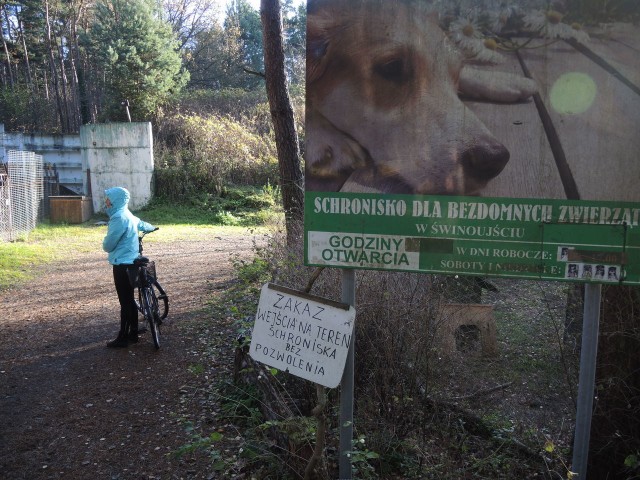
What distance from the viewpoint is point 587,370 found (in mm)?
2801

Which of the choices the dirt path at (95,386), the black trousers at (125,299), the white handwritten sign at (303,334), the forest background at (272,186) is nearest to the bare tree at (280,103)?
the forest background at (272,186)

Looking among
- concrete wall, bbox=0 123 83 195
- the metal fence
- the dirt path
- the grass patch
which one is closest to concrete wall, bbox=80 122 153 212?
the grass patch

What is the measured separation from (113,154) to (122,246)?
18276 mm

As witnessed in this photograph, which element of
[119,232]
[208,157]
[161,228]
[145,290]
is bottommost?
[161,228]

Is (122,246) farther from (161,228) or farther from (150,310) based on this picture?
(161,228)

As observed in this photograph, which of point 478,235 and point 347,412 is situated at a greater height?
point 478,235

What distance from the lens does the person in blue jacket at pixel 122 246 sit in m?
6.57

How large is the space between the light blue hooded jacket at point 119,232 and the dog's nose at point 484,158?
486 centimetres

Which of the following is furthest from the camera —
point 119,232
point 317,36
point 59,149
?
point 59,149

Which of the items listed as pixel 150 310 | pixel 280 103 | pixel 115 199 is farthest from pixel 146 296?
pixel 280 103

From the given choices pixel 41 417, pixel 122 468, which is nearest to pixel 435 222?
pixel 122 468

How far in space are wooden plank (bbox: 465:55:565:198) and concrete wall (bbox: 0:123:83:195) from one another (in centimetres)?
2470

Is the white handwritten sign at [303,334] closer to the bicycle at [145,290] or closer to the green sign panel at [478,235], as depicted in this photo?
the green sign panel at [478,235]

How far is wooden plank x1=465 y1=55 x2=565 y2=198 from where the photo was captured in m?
2.74
